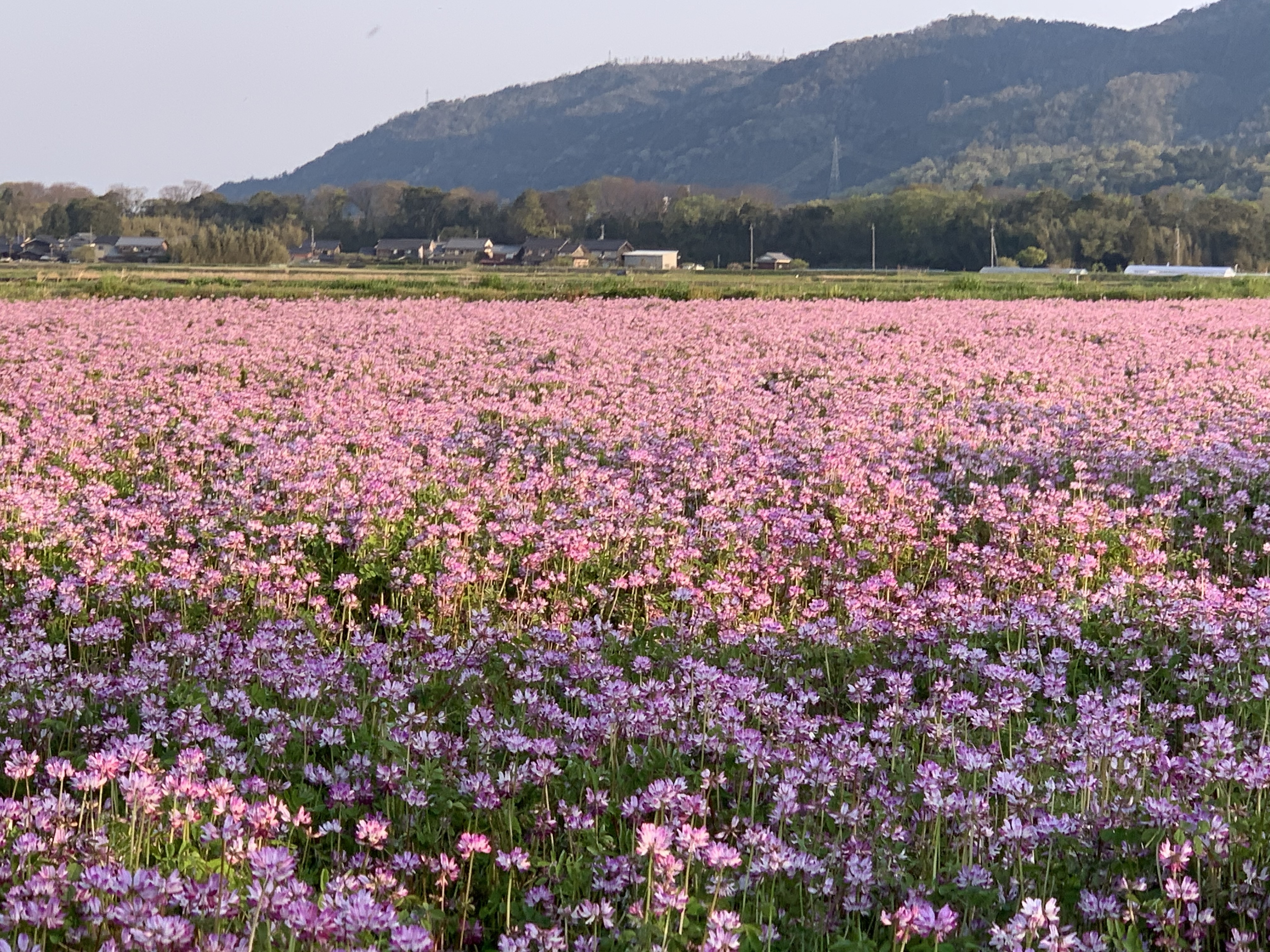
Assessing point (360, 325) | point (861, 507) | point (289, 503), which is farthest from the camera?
point (360, 325)

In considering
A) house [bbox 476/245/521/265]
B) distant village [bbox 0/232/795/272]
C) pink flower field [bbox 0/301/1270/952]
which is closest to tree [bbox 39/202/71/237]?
distant village [bbox 0/232/795/272]

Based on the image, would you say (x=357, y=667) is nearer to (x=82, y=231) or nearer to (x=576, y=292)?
(x=576, y=292)

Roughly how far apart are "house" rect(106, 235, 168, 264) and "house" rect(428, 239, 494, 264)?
3176 centimetres

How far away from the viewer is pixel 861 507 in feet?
30.0

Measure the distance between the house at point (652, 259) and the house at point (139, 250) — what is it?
50019 mm

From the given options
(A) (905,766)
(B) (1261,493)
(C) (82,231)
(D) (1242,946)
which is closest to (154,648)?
(A) (905,766)

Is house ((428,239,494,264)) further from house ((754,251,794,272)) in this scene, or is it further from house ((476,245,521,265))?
house ((754,251,794,272))

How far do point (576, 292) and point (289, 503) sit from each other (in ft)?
110

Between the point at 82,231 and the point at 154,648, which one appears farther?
the point at 82,231

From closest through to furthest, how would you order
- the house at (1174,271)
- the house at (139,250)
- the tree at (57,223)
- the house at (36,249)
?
the house at (1174,271), the house at (139,250), the house at (36,249), the tree at (57,223)

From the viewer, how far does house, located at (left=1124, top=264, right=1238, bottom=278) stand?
8083cm

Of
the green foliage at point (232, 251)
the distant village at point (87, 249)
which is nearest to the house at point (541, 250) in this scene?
the green foliage at point (232, 251)

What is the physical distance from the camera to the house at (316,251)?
146 m

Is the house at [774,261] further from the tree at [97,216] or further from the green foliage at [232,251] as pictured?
the tree at [97,216]
